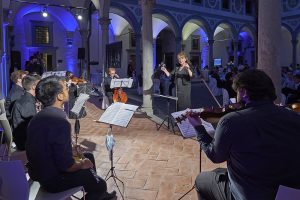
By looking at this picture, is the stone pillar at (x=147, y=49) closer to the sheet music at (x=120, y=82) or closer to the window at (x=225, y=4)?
the sheet music at (x=120, y=82)

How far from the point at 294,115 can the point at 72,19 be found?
19586mm

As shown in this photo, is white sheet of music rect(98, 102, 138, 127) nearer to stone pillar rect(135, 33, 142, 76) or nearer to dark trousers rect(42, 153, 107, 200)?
dark trousers rect(42, 153, 107, 200)

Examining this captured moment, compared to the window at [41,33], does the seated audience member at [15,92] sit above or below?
below

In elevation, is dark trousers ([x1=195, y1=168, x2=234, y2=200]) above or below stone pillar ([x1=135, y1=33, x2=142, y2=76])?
below

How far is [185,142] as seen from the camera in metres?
6.22

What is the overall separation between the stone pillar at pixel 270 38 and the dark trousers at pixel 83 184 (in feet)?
10.3

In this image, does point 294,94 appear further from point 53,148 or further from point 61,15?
point 61,15

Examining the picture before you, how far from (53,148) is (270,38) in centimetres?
364

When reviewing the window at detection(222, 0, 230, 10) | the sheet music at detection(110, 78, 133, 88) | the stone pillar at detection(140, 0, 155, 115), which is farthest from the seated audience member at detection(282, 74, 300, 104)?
the window at detection(222, 0, 230, 10)

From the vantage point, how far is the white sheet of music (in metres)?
3.84

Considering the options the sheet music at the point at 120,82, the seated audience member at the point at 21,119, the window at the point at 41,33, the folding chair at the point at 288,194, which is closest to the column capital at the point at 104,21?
the sheet music at the point at 120,82

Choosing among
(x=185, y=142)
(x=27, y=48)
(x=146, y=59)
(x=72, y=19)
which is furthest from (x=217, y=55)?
(x=185, y=142)

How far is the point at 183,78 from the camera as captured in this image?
282 inches

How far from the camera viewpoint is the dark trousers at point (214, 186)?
8.39ft
